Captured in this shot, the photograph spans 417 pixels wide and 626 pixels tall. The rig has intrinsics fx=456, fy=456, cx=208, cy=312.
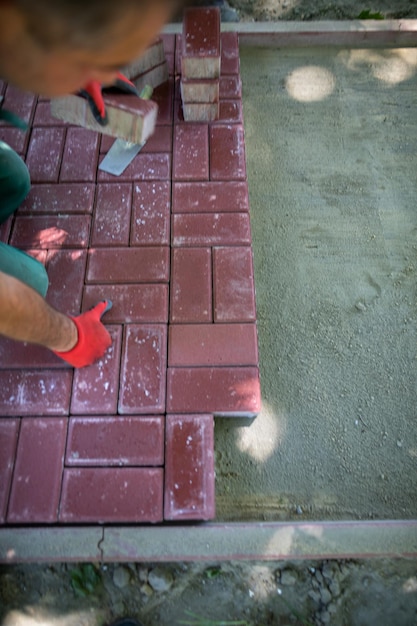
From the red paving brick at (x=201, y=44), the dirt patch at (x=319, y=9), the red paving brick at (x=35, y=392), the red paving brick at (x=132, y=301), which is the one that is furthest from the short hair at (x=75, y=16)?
the dirt patch at (x=319, y=9)

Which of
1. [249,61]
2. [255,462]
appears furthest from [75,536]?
[249,61]

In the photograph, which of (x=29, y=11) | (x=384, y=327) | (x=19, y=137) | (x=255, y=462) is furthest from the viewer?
(x=19, y=137)

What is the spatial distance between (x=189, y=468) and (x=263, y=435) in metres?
0.48

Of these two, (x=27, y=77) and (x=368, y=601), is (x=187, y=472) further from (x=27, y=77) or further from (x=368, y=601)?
(x=27, y=77)

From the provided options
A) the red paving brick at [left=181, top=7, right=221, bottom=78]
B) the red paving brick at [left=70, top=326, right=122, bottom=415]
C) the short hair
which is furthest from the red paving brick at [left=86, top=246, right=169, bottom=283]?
the short hair

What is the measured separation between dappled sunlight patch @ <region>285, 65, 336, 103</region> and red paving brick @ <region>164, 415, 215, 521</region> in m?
2.47

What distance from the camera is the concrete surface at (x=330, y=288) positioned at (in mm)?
2326

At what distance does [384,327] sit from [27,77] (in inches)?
86.7

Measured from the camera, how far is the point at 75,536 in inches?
81.5

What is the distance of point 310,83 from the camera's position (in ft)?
11.1

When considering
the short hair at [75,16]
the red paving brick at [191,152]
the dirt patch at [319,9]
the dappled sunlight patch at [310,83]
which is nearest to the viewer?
the short hair at [75,16]

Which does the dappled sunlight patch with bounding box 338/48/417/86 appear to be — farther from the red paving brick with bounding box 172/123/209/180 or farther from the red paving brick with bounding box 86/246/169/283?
the red paving brick with bounding box 86/246/169/283

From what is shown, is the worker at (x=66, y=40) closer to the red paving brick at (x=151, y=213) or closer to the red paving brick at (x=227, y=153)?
the red paving brick at (x=151, y=213)

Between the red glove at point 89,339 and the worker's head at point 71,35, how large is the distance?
117 cm
